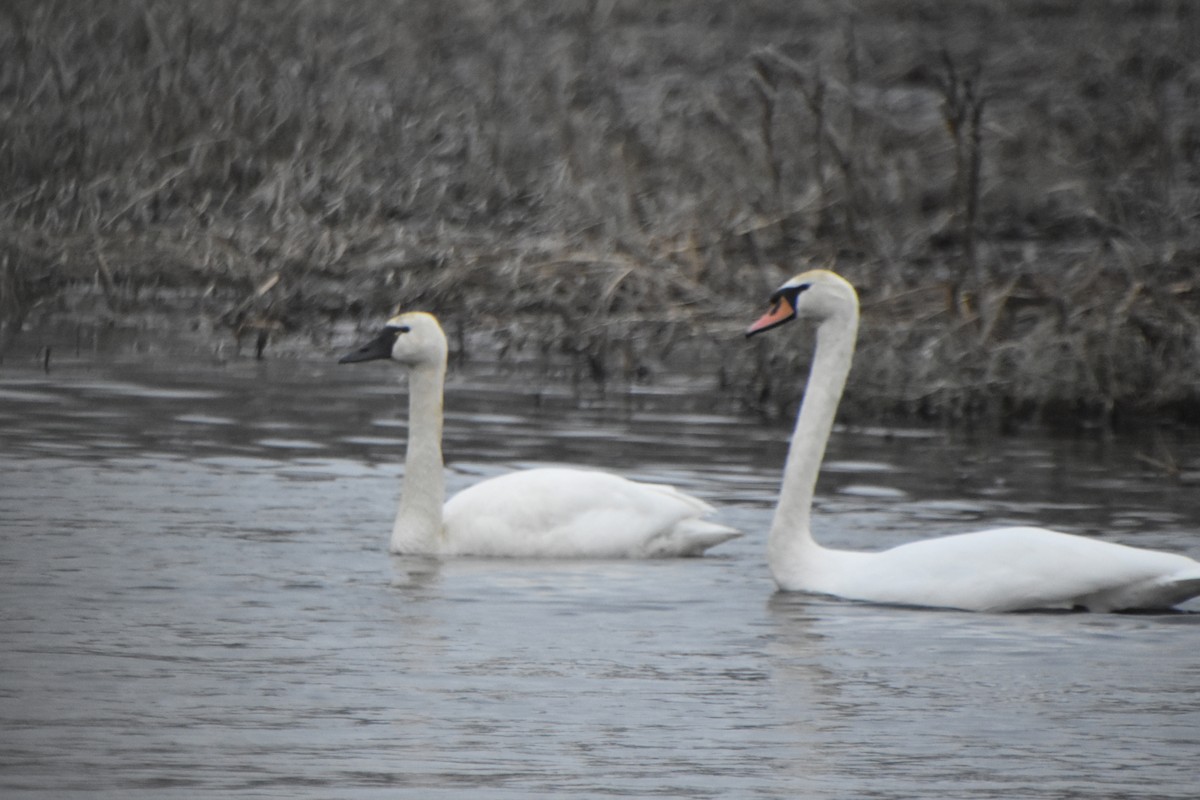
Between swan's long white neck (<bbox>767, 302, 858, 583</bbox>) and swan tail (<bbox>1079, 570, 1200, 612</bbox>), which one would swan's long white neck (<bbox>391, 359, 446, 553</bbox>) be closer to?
swan's long white neck (<bbox>767, 302, 858, 583</bbox>)

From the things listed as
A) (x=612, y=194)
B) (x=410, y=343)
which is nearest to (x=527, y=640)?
(x=410, y=343)

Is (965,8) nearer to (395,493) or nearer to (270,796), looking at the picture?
(395,493)

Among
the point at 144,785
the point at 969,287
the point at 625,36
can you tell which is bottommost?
the point at 144,785

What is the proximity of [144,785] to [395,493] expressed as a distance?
538 centimetres

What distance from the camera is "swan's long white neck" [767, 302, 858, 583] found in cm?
914

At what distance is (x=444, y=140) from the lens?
19.7 meters

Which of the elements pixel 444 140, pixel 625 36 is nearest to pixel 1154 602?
pixel 444 140

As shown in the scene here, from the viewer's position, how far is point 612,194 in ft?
56.9

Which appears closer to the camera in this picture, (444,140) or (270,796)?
(270,796)

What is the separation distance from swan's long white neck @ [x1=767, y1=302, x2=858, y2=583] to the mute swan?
→ 70 centimetres

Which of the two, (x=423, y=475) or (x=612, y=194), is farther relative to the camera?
(x=612, y=194)

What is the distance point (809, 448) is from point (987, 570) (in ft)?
3.07

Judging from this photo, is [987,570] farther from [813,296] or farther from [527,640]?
[527,640]

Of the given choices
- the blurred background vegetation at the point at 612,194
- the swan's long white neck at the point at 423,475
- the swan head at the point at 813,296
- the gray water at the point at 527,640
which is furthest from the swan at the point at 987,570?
the blurred background vegetation at the point at 612,194
